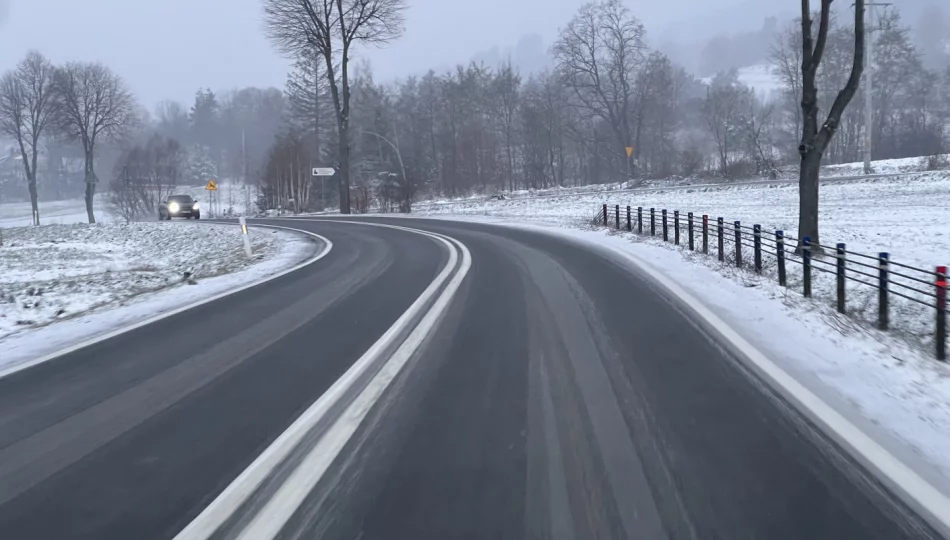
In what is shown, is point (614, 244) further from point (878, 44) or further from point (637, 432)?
point (878, 44)

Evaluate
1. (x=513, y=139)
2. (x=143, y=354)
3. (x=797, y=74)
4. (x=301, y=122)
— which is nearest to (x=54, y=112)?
(x=301, y=122)

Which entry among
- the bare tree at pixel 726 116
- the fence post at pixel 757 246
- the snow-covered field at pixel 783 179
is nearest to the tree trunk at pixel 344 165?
the snow-covered field at pixel 783 179

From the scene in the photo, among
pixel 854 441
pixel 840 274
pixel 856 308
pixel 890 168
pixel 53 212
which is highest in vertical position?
pixel 890 168

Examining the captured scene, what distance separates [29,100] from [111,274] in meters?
57.3

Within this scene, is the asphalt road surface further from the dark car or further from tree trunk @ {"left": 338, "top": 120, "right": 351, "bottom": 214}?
the dark car

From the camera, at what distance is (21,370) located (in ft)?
27.0

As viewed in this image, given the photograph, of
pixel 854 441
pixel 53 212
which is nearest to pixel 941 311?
pixel 854 441

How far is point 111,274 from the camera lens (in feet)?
66.0

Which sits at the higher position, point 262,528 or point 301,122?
point 301,122

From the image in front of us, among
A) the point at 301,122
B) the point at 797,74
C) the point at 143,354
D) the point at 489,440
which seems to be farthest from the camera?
the point at 301,122

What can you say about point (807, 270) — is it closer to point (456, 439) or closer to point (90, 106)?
point (456, 439)

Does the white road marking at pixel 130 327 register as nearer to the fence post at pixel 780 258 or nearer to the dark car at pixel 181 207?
the fence post at pixel 780 258

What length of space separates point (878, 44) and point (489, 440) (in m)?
70.1

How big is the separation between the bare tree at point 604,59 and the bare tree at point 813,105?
3989 cm
